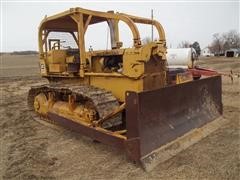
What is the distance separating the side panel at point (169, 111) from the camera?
13.6 feet

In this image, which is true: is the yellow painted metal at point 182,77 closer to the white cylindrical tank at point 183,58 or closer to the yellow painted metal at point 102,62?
the yellow painted metal at point 102,62

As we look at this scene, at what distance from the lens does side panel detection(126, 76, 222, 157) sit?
13.6ft

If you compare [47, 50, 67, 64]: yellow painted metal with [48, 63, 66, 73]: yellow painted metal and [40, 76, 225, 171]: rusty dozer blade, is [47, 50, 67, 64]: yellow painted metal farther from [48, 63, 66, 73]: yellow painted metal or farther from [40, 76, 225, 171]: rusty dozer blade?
[40, 76, 225, 171]: rusty dozer blade

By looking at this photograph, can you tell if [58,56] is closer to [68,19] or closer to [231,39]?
[68,19]

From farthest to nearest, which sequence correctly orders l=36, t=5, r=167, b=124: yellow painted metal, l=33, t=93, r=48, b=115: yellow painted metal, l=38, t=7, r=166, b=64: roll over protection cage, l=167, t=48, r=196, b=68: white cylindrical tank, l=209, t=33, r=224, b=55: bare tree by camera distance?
l=209, t=33, r=224, b=55: bare tree < l=167, t=48, r=196, b=68: white cylindrical tank < l=33, t=93, r=48, b=115: yellow painted metal < l=38, t=7, r=166, b=64: roll over protection cage < l=36, t=5, r=167, b=124: yellow painted metal

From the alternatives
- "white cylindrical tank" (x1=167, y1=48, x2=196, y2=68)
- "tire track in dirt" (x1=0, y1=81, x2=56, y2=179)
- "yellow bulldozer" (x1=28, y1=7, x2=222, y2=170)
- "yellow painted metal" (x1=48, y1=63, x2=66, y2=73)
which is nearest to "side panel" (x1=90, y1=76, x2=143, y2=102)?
"yellow bulldozer" (x1=28, y1=7, x2=222, y2=170)

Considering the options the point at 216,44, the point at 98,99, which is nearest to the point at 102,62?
the point at 98,99

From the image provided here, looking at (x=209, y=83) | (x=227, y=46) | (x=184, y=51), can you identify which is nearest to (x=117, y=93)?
(x=209, y=83)

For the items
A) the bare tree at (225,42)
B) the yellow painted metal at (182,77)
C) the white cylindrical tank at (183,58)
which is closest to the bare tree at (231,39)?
the bare tree at (225,42)

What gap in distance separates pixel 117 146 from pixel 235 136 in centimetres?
233

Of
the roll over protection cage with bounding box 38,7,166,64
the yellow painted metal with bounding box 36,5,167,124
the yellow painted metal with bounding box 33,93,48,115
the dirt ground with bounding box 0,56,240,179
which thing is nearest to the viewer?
the dirt ground with bounding box 0,56,240,179

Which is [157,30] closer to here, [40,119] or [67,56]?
[67,56]

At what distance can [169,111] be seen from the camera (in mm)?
4828

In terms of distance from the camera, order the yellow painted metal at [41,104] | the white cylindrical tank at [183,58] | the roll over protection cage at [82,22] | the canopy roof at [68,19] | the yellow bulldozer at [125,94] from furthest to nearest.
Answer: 1. the white cylindrical tank at [183,58]
2. the yellow painted metal at [41,104]
3. the canopy roof at [68,19]
4. the roll over protection cage at [82,22]
5. the yellow bulldozer at [125,94]
